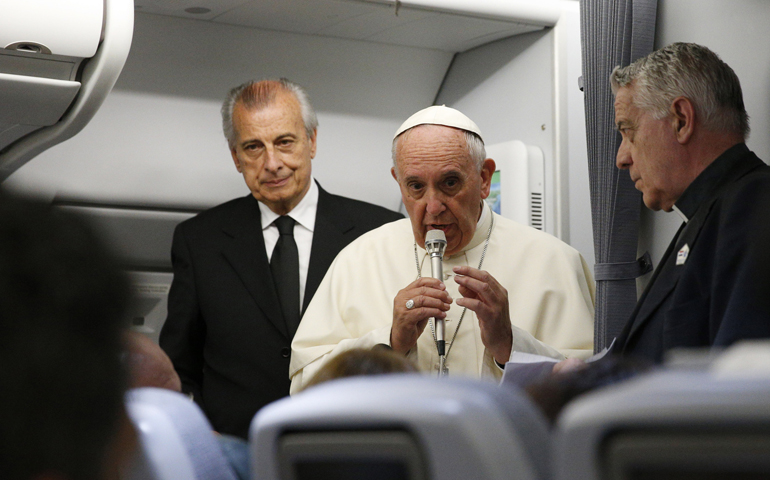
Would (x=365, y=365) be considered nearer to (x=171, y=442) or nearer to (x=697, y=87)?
(x=171, y=442)

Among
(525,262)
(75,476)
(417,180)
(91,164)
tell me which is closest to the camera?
(75,476)

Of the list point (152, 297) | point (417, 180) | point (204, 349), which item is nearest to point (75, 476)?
point (417, 180)

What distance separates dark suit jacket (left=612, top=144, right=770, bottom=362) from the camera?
2.05m

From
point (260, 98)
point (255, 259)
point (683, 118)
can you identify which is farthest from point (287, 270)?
point (683, 118)

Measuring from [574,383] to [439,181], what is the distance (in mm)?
2427

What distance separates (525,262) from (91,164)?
2.30 m

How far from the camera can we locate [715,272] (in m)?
2.19

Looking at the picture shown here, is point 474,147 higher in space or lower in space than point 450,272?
higher

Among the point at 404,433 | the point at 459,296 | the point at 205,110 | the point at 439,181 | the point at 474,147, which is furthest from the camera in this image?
the point at 205,110

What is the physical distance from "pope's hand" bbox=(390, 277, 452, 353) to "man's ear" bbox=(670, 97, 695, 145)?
86 cm

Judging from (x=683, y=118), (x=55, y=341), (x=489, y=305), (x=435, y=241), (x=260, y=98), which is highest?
(x=260, y=98)

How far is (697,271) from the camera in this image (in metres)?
2.30

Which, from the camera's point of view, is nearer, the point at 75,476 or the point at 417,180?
the point at 75,476

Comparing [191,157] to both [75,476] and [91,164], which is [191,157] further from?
[75,476]
